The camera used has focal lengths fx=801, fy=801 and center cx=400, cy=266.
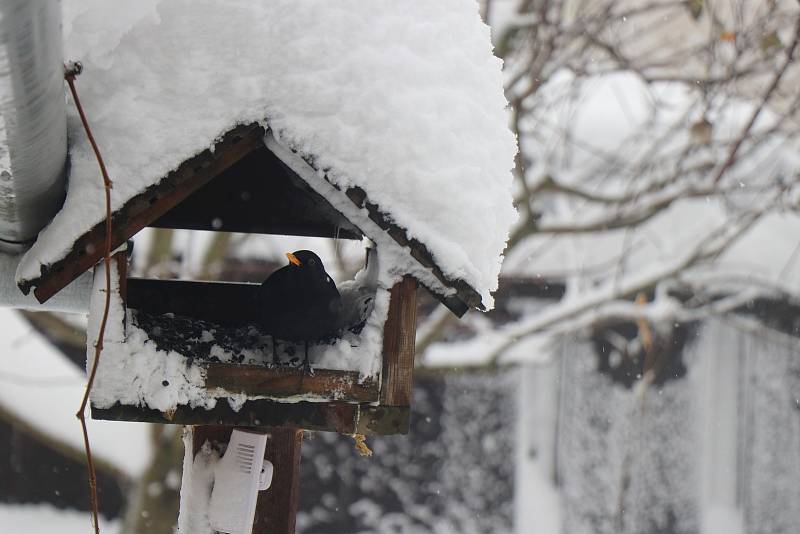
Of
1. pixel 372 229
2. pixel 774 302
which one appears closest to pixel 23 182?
pixel 372 229

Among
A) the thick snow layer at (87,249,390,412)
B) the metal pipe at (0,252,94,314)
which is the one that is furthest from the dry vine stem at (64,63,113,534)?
the metal pipe at (0,252,94,314)

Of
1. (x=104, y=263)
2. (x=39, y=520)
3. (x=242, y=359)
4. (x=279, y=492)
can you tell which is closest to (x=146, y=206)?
(x=104, y=263)

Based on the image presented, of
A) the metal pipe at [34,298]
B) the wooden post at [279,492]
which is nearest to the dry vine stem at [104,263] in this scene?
the metal pipe at [34,298]

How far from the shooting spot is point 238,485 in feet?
A: 5.71

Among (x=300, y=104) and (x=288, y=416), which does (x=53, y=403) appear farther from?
(x=300, y=104)

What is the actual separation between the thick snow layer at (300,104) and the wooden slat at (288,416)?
32 cm

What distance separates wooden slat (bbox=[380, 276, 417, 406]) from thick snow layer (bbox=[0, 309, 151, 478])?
321 centimetres

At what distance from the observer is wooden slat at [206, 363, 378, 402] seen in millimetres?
1599

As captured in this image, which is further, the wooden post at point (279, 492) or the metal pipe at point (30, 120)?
the wooden post at point (279, 492)

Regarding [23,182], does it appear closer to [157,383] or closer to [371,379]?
[157,383]

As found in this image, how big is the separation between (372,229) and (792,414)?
7.28 m

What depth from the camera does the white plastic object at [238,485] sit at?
68.1 inches

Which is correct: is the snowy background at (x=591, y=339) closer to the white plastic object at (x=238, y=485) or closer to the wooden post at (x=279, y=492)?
the wooden post at (x=279, y=492)

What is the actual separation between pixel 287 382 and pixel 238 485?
30 cm
